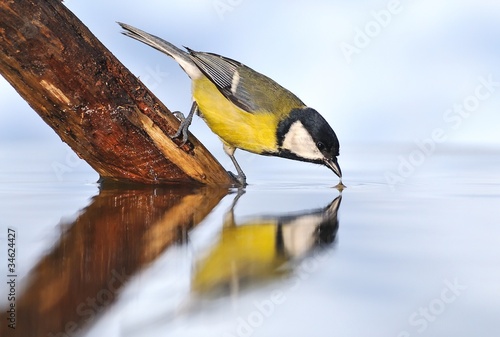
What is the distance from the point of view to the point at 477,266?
2.10 meters

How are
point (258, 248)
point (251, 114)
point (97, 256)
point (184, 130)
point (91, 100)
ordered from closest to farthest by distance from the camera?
point (97, 256), point (258, 248), point (91, 100), point (184, 130), point (251, 114)

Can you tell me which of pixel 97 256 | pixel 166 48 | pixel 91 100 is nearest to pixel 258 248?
pixel 97 256

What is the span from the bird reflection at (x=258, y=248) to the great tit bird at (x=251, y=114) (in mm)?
969

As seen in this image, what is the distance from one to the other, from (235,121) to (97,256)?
2.04m

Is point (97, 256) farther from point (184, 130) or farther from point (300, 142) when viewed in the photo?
point (300, 142)

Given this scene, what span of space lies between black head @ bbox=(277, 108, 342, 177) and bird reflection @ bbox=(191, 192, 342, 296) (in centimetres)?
93

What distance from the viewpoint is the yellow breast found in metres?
3.98

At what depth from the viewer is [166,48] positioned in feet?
13.5

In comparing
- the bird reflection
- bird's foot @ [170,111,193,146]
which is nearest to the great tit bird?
Answer: bird's foot @ [170,111,193,146]

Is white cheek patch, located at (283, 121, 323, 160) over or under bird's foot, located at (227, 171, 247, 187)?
over

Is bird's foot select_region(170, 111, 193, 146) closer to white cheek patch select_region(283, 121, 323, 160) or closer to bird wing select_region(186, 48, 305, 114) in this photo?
bird wing select_region(186, 48, 305, 114)

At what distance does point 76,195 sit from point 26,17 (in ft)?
3.18

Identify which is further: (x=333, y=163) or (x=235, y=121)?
(x=333, y=163)

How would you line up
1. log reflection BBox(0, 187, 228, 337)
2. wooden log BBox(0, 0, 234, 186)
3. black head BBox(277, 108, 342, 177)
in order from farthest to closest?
black head BBox(277, 108, 342, 177) < wooden log BBox(0, 0, 234, 186) < log reflection BBox(0, 187, 228, 337)
